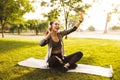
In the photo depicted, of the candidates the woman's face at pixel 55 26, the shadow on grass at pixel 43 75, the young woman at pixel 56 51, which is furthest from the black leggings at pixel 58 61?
→ the woman's face at pixel 55 26

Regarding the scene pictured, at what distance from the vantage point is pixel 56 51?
26.2 ft

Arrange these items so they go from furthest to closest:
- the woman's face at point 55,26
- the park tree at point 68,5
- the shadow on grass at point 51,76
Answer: the park tree at point 68,5 < the woman's face at point 55,26 < the shadow on grass at point 51,76

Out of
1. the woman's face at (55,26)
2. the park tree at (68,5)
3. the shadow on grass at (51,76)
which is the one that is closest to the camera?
the shadow on grass at (51,76)

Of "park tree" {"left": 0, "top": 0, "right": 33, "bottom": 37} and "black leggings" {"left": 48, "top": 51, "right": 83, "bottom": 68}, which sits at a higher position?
"park tree" {"left": 0, "top": 0, "right": 33, "bottom": 37}

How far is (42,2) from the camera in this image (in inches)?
1184

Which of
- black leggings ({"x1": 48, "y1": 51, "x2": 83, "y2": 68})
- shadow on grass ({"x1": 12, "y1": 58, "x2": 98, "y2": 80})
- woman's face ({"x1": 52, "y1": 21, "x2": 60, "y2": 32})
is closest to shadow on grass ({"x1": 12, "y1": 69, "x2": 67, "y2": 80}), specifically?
shadow on grass ({"x1": 12, "y1": 58, "x2": 98, "y2": 80})

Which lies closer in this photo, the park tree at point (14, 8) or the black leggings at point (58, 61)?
the black leggings at point (58, 61)

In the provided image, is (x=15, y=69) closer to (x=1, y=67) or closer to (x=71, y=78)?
(x=1, y=67)

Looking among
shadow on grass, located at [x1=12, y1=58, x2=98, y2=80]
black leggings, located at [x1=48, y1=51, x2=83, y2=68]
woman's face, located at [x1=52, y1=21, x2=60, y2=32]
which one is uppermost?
woman's face, located at [x1=52, y1=21, x2=60, y2=32]

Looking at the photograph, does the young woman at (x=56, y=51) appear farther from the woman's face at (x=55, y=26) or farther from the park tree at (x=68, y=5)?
the park tree at (x=68, y=5)

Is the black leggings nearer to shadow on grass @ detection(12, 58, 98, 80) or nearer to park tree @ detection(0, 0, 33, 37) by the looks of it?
shadow on grass @ detection(12, 58, 98, 80)

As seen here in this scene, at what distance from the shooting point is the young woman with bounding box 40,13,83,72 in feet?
25.3

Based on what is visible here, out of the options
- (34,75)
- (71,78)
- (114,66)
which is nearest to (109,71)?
(114,66)

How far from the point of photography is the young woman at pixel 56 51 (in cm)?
772
